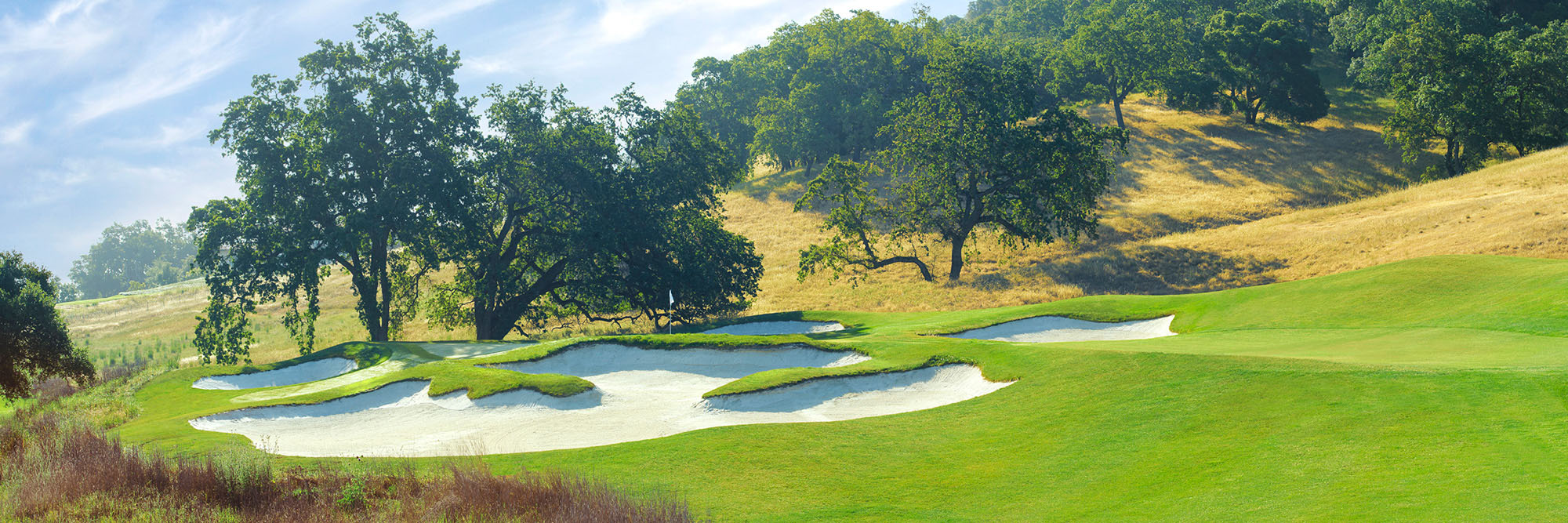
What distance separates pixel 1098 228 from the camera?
53875mm

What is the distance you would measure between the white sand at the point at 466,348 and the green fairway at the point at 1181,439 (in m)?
8.39

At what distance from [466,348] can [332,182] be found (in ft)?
34.8

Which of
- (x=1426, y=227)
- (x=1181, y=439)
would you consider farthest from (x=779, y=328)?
(x=1426, y=227)

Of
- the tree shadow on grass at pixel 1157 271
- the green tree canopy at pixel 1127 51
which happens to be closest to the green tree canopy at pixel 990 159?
the tree shadow on grass at pixel 1157 271

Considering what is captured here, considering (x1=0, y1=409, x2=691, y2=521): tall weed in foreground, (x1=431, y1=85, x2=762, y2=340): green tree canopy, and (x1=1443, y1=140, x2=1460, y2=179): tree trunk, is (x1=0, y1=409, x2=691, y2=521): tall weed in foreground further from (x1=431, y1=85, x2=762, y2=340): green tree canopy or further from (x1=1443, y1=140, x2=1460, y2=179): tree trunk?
(x1=1443, y1=140, x2=1460, y2=179): tree trunk

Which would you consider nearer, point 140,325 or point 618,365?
point 618,365

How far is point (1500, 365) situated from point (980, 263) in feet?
125

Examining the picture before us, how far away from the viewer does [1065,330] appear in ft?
80.6

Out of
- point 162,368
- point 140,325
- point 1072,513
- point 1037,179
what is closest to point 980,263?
point 1037,179

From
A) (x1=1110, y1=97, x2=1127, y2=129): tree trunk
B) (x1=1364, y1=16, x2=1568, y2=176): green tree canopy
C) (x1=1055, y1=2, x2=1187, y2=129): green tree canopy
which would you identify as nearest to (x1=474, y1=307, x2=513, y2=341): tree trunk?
(x1=1055, y1=2, x2=1187, y2=129): green tree canopy

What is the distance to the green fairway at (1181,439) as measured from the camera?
848 centimetres

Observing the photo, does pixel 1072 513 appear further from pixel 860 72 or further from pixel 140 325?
pixel 140 325

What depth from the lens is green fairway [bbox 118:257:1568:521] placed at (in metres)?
8.48

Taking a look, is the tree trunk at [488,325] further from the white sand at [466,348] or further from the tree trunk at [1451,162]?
the tree trunk at [1451,162]
